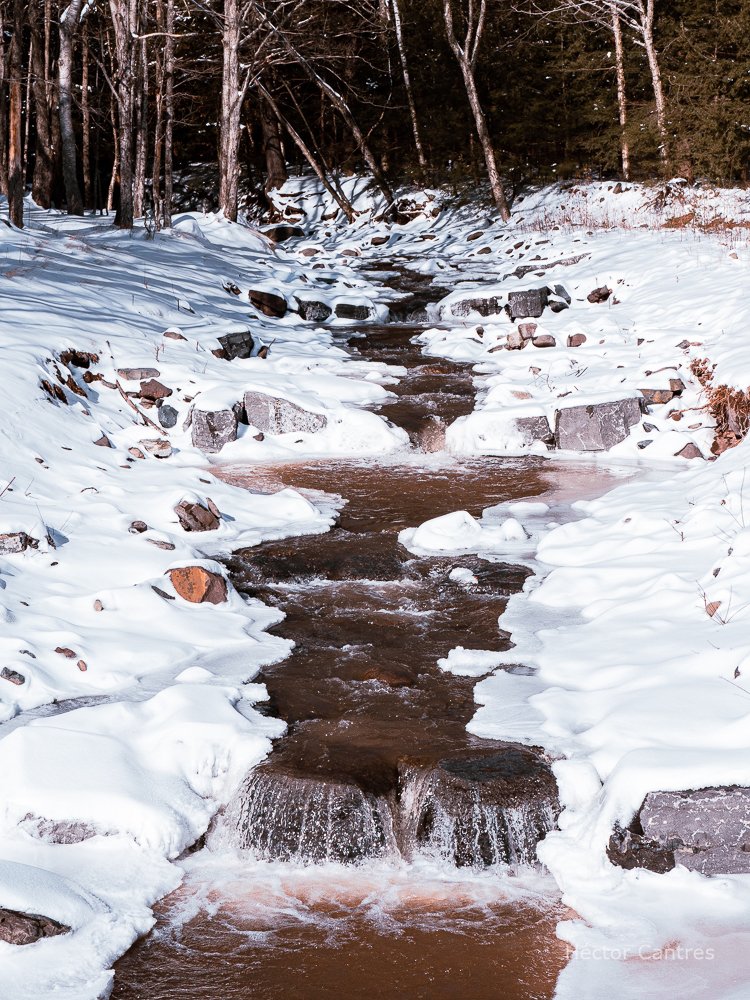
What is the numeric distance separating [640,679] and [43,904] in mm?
2971

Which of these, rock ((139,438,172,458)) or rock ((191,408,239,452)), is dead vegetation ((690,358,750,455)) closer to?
rock ((191,408,239,452))

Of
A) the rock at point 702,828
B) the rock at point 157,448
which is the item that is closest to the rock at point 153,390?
the rock at point 157,448

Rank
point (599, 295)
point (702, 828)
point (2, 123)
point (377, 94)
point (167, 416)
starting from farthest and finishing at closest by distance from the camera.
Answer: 1. point (377, 94)
2. point (2, 123)
3. point (599, 295)
4. point (167, 416)
5. point (702, 828)

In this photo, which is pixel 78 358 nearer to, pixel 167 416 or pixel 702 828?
pixel 167 416

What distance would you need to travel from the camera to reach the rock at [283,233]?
25542 millimetres

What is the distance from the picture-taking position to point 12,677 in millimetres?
4906

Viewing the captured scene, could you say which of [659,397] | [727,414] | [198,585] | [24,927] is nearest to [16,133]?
[659,397]

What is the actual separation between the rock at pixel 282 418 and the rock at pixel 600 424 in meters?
2.76

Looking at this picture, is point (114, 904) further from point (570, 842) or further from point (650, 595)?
point (650, 595)

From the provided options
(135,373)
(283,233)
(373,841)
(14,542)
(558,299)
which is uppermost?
(283,233)

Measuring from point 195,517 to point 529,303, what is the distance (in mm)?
8499

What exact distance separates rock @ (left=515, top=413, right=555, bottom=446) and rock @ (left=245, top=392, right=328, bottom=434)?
2206mm

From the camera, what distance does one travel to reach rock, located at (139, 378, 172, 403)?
33.5 feet

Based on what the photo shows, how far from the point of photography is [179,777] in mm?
4340
